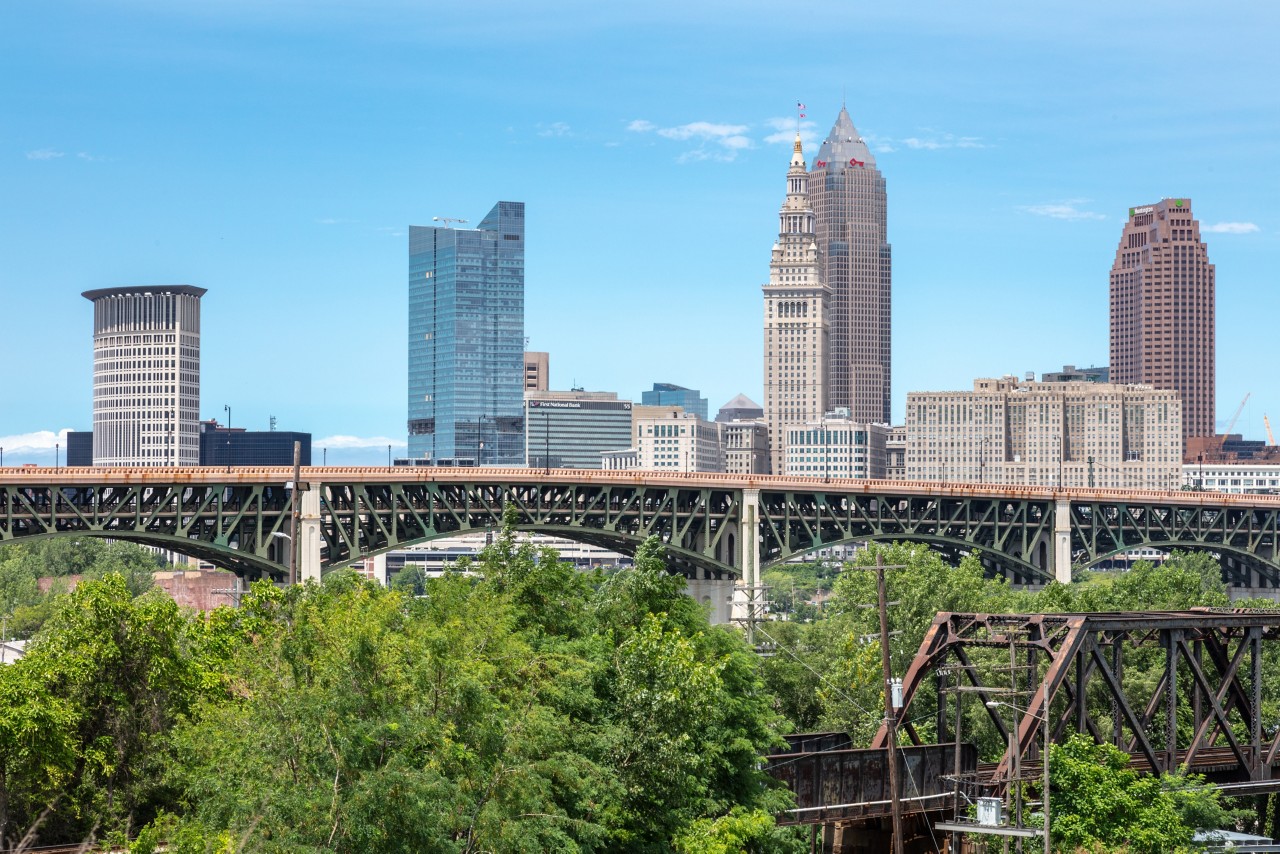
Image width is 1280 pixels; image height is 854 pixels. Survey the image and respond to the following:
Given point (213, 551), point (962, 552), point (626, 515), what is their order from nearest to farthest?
point (213, 551)
point (626, 515)
point (962, 552)

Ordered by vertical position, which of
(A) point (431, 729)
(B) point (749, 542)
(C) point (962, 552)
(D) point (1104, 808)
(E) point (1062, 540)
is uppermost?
(A) point (431, 729)

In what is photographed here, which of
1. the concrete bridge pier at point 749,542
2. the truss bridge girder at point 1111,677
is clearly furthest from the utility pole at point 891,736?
the concrete bridge pier at point 749,542

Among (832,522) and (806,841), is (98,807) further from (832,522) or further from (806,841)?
(832,522)

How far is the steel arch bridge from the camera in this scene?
12350cm

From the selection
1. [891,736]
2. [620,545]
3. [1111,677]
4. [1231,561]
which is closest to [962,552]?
[620,545]

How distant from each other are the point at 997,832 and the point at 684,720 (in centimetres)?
805

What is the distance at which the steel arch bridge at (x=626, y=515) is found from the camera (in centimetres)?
12350

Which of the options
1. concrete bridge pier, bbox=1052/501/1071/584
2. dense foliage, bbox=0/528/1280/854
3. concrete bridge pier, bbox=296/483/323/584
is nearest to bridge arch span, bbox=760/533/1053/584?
concrete bridge pier, bbox=1052/501/1071/584

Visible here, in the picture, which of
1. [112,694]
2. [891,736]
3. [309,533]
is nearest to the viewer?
[891,736]

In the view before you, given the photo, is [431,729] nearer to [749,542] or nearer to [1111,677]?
[1111,677]

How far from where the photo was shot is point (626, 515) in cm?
14850

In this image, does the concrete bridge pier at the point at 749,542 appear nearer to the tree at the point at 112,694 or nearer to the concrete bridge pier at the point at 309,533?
the concrete bridge pier at the point at 309,533

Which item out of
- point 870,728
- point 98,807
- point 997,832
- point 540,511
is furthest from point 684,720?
point 540,511

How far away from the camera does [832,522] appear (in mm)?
155750
